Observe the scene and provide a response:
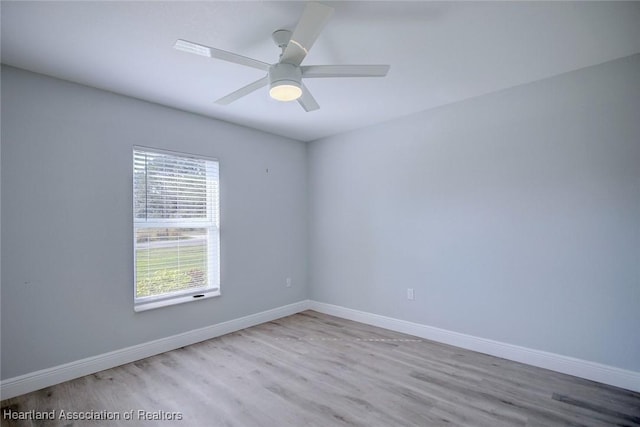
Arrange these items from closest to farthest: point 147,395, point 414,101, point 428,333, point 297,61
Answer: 1. point 297,61
2. point 147,395
3. point 414,101
4. point 428,333

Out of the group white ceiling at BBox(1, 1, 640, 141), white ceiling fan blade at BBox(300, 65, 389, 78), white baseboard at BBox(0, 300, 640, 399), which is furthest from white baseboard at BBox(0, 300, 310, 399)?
white ceiling fan blade at BBox(300, 65, 389, 78)

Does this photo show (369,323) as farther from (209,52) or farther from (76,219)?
(209,52)

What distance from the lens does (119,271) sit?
284 centimetres

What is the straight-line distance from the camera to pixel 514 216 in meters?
2.87

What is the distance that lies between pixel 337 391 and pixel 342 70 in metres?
2.28

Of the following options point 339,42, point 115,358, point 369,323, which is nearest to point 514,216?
point 369,323

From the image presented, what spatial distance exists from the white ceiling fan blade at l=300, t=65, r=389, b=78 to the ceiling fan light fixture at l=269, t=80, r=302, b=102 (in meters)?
0.10

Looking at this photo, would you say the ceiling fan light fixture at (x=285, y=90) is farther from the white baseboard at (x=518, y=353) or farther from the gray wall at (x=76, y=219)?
the white baseboard at (x=518, y=353)

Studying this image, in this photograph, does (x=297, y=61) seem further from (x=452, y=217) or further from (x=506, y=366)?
(x=506, y=366)

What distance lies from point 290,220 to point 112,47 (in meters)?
2.81

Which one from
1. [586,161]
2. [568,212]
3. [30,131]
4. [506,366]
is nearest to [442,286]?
[506,366]

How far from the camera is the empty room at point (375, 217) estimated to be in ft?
6.51

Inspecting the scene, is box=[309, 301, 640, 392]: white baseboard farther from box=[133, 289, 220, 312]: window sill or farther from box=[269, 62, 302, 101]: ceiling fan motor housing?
box=[269, 62, 302, 101]: ceiling fan motor housing

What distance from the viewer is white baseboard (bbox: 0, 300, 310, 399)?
233 cm
